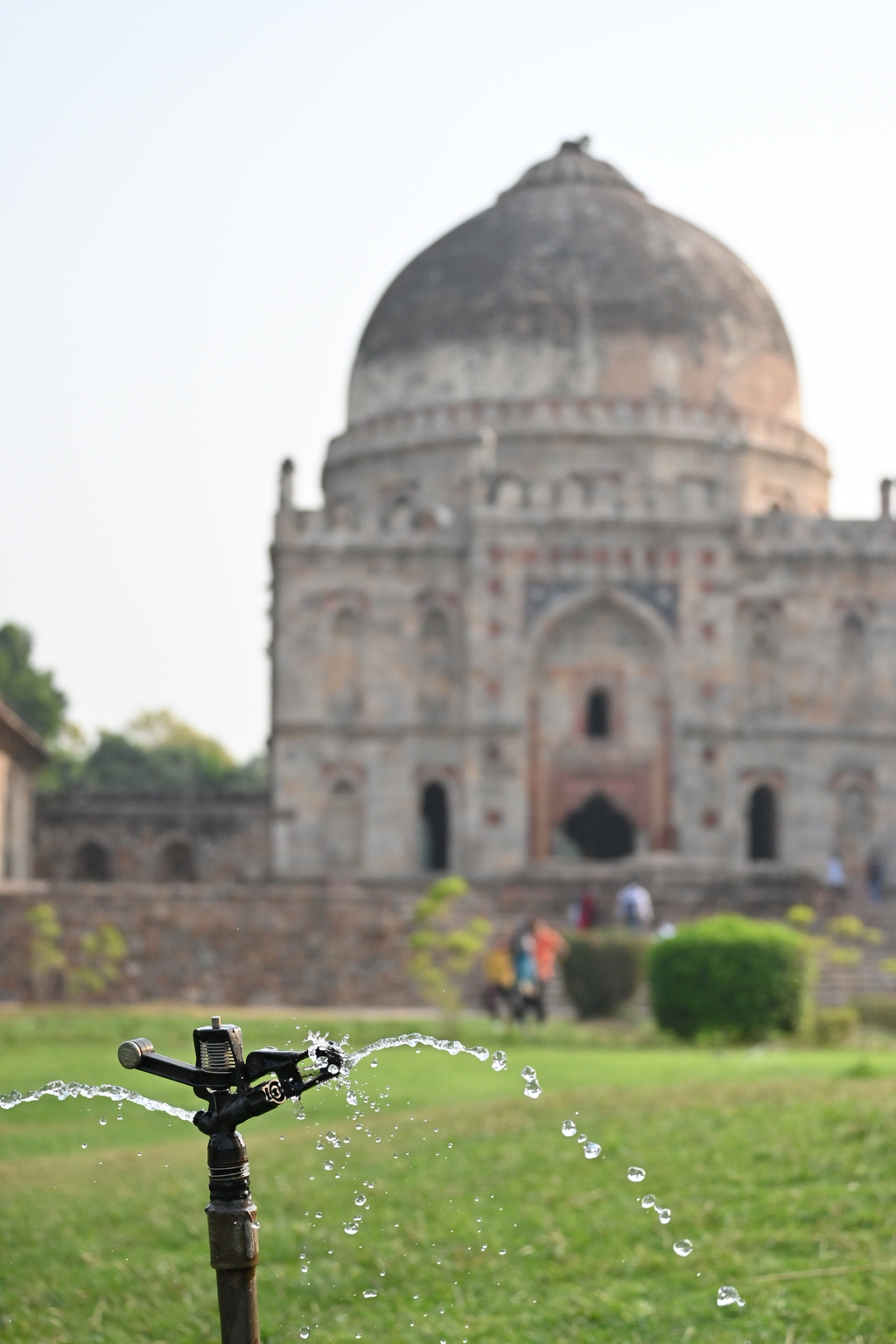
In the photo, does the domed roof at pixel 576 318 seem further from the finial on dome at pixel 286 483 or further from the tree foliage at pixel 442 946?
the tree foliage at pixel 442 946

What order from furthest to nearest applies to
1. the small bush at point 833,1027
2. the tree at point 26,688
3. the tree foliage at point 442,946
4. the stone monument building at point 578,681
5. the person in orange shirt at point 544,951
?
1. the tree at point 26,688
2. the stone monument building at point 578,681
3. the tree foliage at point 442,946
4. the person in orange shirt at point 544,951
5. the small bush at point 833,1027

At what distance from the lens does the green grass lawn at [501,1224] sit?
7.70 meters

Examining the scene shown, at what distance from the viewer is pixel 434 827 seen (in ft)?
118

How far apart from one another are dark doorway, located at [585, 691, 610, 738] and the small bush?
48.7ft

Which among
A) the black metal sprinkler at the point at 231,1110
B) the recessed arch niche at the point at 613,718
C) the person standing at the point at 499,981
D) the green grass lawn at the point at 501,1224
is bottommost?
the green grass lawn at the point at 501,1224

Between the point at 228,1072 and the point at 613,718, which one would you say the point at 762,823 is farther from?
the point at 228,1072

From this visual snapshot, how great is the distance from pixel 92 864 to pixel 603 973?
63.1 feet

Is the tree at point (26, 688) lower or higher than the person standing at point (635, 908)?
higher

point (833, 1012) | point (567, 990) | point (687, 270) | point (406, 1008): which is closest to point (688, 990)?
point (833, 1012)

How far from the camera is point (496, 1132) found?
1125 centimetres

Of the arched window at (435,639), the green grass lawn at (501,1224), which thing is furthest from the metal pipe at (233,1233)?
the arched window at (435,639)

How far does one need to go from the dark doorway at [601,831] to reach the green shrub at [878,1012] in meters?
12.9

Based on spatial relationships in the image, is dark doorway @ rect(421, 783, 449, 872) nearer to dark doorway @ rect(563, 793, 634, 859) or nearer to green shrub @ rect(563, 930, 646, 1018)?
dark doorway @ rect(563, 793, 634, 859)

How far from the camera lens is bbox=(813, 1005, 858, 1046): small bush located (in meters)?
20.4
